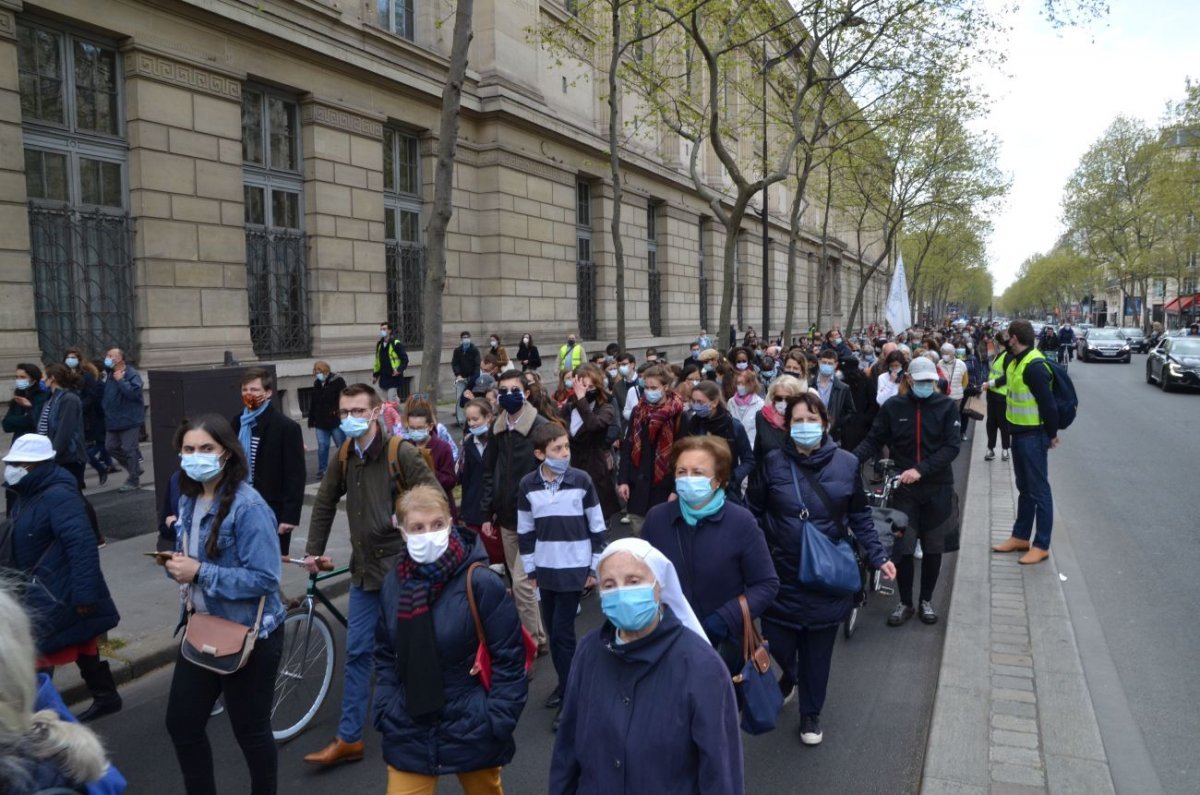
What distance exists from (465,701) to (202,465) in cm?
152

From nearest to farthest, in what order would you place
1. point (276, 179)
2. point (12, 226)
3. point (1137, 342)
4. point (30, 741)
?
1. point (30, 741)
2. point (12, 226)
3. point (276, 179)
4. point (1137, 342)

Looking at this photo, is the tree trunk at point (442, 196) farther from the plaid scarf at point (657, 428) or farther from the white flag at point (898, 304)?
the white flag at point (898, 304)

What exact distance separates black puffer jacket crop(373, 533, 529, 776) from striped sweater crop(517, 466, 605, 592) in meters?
1.73

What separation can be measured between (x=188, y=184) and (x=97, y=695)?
1134cm

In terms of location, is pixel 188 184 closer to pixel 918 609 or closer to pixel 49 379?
pixel 49 379

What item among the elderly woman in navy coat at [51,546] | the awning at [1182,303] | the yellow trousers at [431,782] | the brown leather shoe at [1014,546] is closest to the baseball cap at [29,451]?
the elderly woman in navy coat at [51,546]

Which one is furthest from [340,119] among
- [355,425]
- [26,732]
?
[26,732]

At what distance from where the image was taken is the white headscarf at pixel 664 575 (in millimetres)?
2568

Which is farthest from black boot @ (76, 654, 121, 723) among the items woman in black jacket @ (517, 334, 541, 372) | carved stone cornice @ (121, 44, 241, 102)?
woman in black jacket @ (517, 334, 541, 372)

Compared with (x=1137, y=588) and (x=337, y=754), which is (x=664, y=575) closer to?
(x=337, y=754)

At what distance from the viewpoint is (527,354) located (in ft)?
68.1

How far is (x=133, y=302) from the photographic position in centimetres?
1370

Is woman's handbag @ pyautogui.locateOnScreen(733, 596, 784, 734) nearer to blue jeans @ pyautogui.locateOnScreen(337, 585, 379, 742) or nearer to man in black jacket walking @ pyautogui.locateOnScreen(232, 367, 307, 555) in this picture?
blue jeans @ pyautogui.locateOnScreen(337, 585, 379, 742)

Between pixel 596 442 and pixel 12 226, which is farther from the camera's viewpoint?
pixel 12 226
